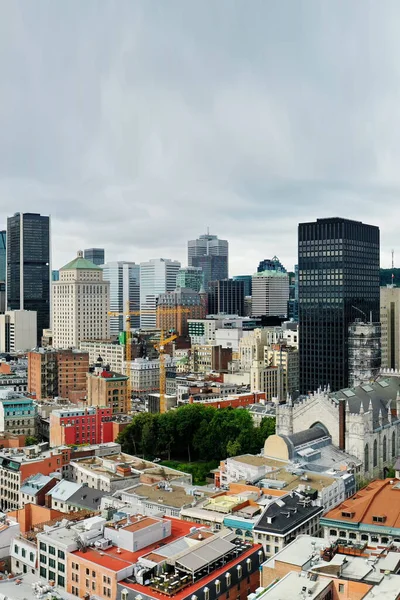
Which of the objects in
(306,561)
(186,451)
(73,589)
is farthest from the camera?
(186,451)

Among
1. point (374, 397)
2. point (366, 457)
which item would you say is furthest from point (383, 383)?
point (366, 457)

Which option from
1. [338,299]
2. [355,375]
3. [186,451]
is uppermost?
[338,299]

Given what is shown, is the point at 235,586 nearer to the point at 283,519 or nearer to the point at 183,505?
the point at 283,519

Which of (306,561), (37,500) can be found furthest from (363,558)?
(37,500)

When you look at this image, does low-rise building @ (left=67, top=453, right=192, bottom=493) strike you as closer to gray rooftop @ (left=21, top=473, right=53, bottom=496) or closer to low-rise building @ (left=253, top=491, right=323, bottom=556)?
gray rooftop @ (left=21, top=473, right=53, bottom=496)

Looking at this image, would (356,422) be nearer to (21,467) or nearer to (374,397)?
(374,397)

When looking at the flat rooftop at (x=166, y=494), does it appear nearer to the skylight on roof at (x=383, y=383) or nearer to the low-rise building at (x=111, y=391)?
the skylight on roof at (x=383, y=383)

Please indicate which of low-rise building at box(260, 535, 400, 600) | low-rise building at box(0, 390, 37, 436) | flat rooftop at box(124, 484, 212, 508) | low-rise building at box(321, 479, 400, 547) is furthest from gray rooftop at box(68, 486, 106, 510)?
low-rise building at box(0, 390, 37, 436)
